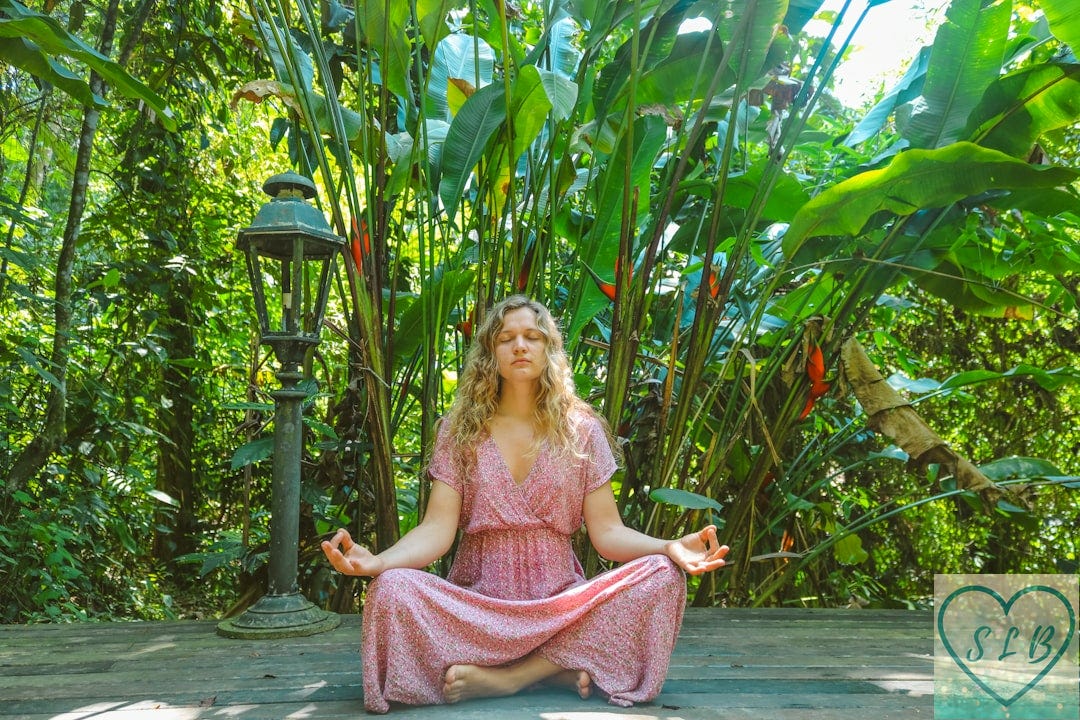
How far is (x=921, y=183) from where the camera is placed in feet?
6.96

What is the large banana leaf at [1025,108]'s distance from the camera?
225 centimetres

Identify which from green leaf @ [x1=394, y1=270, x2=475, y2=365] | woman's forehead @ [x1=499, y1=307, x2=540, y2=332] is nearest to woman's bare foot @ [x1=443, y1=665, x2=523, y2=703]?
woman's forehead @ [x1=499, y1=307, x2=540, y2=332]

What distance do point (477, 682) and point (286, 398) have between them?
0.97 meters

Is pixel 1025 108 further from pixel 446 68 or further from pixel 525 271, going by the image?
pixel 446 68

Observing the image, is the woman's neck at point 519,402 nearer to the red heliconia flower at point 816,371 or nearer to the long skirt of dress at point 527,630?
the long skirt of dress at point 527,630

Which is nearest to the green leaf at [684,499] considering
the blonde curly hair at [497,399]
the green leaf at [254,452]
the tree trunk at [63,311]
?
the blonde curly hair at [497,399]

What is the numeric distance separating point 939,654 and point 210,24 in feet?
12.2

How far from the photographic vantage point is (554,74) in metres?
2.07

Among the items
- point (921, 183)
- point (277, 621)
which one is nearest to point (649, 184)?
point (921, 183)

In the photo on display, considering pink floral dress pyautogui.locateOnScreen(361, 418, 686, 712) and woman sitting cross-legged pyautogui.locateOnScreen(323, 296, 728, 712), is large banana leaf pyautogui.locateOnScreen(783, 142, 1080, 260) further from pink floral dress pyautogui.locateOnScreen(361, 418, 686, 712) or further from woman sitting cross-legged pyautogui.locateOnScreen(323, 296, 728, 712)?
pink floral dress pyautogui.locateOnScreen(361, 418, 686, 712)

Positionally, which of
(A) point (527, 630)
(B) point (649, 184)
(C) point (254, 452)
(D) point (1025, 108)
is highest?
(D) point (1025, 108)

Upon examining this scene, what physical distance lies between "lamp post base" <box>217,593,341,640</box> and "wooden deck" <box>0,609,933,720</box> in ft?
0.13

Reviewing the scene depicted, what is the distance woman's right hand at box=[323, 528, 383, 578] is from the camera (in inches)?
62.1

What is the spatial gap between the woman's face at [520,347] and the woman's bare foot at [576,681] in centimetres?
64
